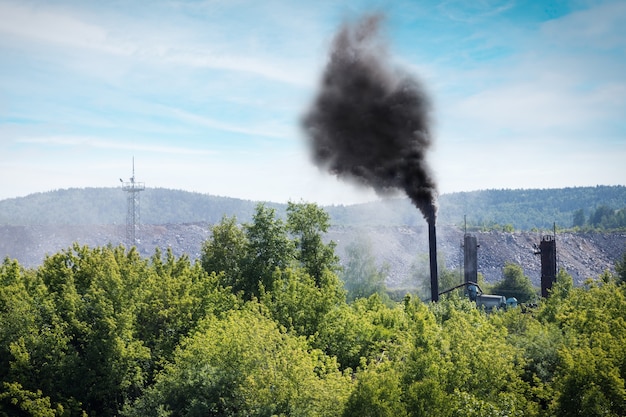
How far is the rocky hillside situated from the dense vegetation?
4728 inches

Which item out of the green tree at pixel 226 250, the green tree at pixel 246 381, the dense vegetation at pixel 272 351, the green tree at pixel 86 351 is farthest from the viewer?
the green tree at pixel 226 250

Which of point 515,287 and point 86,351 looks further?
point 515,287

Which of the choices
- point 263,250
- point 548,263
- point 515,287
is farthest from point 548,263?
point 515,287

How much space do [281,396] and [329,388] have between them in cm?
211

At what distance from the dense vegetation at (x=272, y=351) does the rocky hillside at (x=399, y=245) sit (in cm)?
12008

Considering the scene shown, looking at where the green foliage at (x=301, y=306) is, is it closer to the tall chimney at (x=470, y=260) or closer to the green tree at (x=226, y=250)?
the green tree at (x=226, y=250)

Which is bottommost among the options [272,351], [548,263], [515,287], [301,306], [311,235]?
[515,287]

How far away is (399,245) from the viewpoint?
19362 cm

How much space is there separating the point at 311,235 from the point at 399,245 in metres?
143

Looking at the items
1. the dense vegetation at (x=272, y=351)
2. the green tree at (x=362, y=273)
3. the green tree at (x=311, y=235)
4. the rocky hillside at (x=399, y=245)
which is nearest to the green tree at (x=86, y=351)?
the dense vegetation at (x=272, y=351)

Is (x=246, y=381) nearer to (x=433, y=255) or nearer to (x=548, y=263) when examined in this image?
(x=433, y=255)

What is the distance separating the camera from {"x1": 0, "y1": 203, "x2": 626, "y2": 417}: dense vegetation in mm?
28062

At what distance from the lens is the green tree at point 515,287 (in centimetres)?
10344

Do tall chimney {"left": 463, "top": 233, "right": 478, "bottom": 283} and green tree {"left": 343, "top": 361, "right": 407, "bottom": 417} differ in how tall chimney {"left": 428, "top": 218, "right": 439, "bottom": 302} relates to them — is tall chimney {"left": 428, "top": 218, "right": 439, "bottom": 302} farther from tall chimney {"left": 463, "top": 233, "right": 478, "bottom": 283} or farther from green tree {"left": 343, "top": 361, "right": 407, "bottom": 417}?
tall chimney {"left": 463, "top": 233, "right": 478, "bottom": 283}
